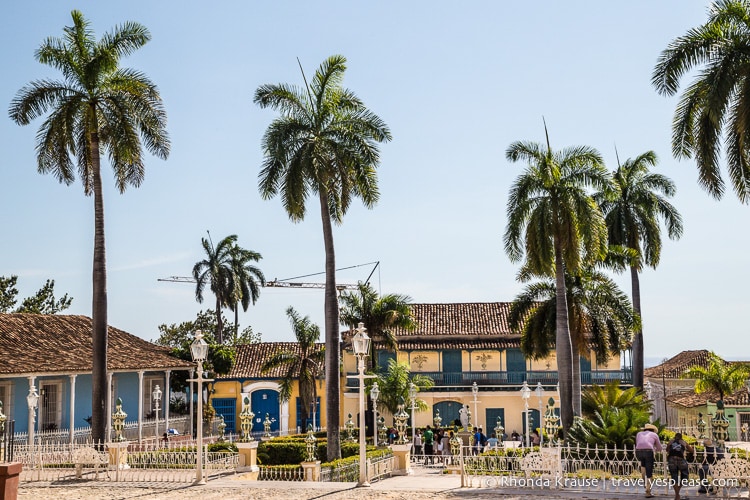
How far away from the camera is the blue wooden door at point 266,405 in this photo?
45.3m

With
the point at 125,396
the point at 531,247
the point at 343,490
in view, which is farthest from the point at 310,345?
the point at 343,490

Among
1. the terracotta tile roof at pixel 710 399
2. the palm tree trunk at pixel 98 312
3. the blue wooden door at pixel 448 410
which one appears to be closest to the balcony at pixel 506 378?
the blue wooden door at pixel 448 410

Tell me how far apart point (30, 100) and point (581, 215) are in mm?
16329

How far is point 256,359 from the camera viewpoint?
47.5m

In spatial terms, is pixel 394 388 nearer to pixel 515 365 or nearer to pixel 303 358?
pixel 303 358

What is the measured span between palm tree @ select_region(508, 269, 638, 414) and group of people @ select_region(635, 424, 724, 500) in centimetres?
1357

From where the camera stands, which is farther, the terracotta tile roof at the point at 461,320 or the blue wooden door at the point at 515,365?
the terracotta tile roof at the point at 461,320

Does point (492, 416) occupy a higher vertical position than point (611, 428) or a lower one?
lower

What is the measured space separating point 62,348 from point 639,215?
23.1 metres

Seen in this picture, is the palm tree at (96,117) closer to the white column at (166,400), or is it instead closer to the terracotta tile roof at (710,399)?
the white column at (166,400)

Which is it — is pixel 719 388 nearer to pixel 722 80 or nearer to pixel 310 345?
pixel 310 345

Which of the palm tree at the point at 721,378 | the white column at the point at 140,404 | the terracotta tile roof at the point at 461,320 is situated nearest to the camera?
the white column at the point at 140,404

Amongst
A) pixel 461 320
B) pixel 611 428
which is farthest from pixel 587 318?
pixel 461 320

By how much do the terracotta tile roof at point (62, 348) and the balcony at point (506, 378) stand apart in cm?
1219
